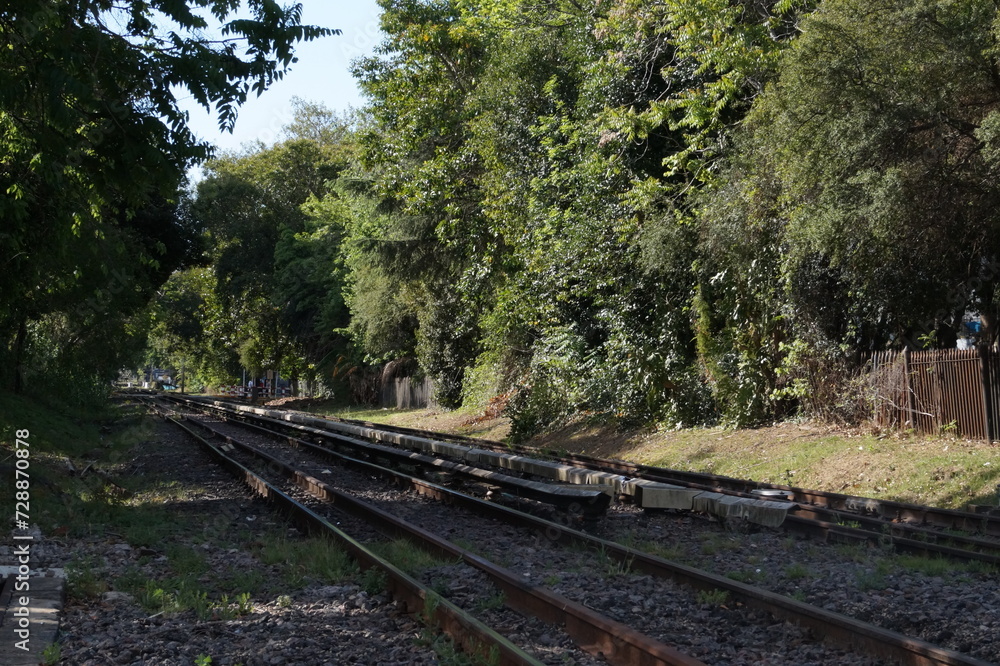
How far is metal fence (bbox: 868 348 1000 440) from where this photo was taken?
13.2 m

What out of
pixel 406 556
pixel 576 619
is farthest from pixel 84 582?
pixel 576 619

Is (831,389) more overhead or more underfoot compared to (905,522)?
more overhead

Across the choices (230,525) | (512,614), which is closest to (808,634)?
(512,614)

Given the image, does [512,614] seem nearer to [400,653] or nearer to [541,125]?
[400,653]

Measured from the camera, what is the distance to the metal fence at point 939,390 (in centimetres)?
1323

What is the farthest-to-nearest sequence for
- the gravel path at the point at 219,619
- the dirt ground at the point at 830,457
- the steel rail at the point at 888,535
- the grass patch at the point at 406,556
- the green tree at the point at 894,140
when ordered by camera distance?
the green tree at the point at 894,140 → the dirt ground at the point at 830,457 → the steel rail at the point at 888,535 → the grass patch at the point at 406,556 → the gravel path at the point at 219,619

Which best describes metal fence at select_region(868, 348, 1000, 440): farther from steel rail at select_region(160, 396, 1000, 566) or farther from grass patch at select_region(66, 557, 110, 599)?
grass patch at select_region(66, 557, 110, 599)

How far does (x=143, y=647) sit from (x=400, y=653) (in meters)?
1.62

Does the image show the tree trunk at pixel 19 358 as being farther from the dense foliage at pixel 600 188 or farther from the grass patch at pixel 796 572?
the grass patch at pixel 796 572

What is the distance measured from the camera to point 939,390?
14070 millimetres

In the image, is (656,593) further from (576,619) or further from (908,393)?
(908,393)

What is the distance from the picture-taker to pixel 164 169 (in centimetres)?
831

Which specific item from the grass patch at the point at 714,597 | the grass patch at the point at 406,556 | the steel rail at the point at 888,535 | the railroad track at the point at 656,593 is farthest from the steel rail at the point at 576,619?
the steel rail at the point at 888,535

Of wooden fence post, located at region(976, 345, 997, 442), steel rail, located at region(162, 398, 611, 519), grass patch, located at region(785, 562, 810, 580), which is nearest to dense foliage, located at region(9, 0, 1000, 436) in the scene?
wooden fence post, located at region(976, 345, 997, 442)
